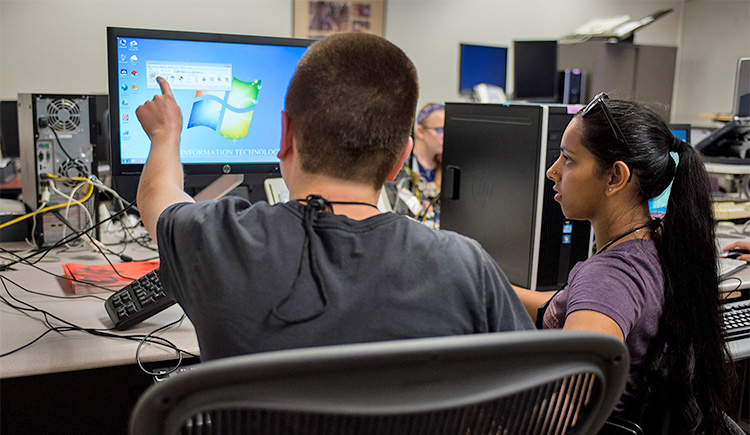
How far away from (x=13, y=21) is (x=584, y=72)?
3947 mm

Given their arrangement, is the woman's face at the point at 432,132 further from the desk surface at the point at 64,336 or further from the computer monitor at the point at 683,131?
the desk surface at the point at 64,336

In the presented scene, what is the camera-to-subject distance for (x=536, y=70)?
4496mm

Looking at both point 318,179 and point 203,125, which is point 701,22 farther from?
point 318,179

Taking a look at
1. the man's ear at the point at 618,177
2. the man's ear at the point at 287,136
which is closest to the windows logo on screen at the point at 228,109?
the man's ear at the point at 287,136

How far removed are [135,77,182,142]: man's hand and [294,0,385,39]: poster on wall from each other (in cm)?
394

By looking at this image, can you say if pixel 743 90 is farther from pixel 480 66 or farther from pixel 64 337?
pixel 64 337

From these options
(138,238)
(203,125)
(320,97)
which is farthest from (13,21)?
(320,97)

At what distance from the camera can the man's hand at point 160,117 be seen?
3.54 feet

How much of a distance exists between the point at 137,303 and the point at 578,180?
35.3 inches

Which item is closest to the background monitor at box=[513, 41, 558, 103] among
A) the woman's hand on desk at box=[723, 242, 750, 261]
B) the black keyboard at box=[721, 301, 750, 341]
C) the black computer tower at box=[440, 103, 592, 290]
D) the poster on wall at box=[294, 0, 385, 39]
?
the poster on wall at box=[294, 0, 385, 39]

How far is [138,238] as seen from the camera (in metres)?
1.93

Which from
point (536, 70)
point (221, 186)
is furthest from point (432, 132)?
point (221, 186)

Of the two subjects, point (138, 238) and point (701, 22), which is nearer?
point (138, 238)

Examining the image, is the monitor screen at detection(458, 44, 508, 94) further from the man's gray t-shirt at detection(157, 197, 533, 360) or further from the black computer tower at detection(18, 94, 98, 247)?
the man's gray t-shirt at detection(157, 197, 533, 360)
